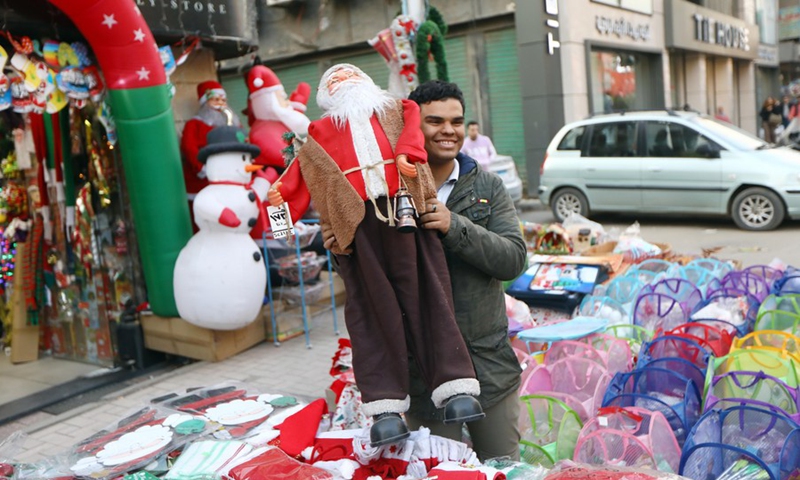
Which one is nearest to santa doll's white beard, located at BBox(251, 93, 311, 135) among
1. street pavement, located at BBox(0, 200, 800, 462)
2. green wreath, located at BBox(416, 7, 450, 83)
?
green wreath, located at BBox(416, 7, 450, 83)

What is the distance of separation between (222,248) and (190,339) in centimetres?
85

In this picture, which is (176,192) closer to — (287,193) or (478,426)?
(287,193)

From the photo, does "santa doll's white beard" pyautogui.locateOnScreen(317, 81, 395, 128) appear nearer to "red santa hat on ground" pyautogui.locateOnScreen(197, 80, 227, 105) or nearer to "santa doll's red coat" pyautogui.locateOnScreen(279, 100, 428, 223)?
"santa doll's red coat" pyautogui.locateOnScreen(279, 100, 428, 223)

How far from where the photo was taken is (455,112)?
230cm

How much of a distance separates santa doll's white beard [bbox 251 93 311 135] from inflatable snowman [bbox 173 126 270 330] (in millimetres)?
1523

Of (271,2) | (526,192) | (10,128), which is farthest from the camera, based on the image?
(271,2)

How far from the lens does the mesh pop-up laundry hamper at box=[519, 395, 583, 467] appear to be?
2.85 m

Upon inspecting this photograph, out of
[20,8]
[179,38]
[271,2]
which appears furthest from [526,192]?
[20,8]

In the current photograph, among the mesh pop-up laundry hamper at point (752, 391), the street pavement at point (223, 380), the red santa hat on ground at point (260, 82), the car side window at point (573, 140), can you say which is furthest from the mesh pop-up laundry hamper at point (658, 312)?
the car side window at point (573, 140)

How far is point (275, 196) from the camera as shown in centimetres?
226

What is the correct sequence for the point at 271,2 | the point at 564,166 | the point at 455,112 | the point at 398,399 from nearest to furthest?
the point at 398,399 < the point at 455,112 < the point at 564,166 < the point at 271,2

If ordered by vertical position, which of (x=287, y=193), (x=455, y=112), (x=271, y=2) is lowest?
(x=287, y=193)

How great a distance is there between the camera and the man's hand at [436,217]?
2105 millimetres

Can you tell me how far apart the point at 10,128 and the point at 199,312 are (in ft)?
7.48
